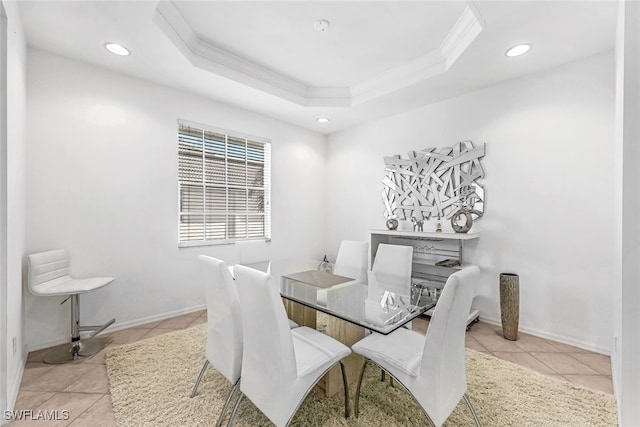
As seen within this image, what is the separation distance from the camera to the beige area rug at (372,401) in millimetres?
1677

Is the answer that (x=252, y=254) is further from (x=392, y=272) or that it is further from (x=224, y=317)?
(x=224, y=317)

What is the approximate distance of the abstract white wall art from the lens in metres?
3.36


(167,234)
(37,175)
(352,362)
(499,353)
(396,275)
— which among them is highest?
(37,175)

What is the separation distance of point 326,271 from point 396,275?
2.15 ft

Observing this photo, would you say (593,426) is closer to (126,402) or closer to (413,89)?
(126,402)

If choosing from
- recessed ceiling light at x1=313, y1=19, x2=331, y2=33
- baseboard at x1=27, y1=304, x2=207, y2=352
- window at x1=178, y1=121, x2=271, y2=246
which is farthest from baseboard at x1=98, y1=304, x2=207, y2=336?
recessed ceiling light at x1=313, y1=19, x2=331, y2=33

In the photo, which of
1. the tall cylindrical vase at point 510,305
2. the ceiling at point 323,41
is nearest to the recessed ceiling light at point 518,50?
the ceiling at point 323,41

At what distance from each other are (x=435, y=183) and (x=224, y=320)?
302 cm

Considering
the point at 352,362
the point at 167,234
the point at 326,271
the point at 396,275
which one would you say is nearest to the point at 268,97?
the point at 167,234

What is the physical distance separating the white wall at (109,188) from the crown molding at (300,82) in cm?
80

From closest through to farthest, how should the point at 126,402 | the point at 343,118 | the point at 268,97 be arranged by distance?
the point at 126,402 → the point at 268,97 → the point at 343,118

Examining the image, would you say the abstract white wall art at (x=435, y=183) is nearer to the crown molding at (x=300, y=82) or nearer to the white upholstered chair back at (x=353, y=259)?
the crown molding at (x=300, y=82)

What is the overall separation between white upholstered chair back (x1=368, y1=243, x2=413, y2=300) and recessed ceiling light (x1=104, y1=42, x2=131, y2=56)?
9.77 ft

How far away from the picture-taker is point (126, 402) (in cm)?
183
